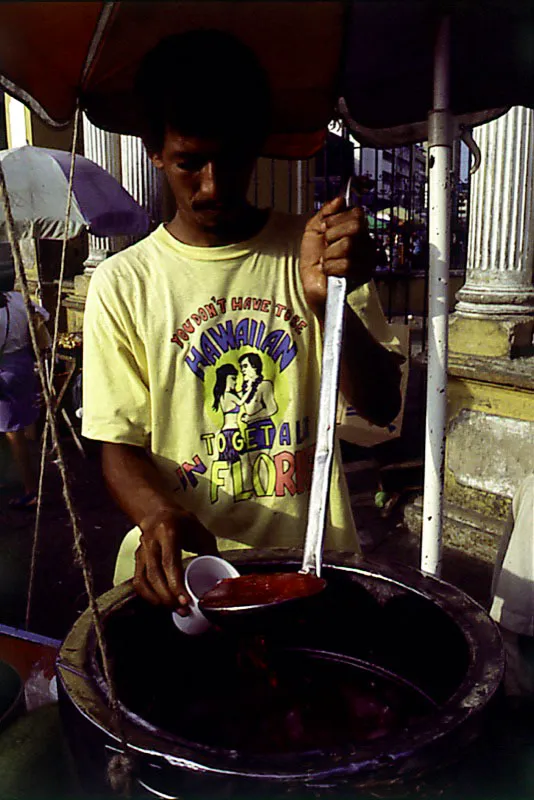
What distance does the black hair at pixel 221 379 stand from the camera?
1444mm

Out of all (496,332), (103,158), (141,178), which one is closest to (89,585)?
(496,332)

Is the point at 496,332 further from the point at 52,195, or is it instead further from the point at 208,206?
the point at 52,195

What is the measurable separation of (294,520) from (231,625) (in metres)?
0.43

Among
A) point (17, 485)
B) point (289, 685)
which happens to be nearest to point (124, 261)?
point (289, 685)

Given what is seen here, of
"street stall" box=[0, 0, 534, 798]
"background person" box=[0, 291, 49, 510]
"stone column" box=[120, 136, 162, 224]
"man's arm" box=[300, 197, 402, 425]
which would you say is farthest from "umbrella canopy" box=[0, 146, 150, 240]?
"man's arm" box=[300, 197, 402, 425]

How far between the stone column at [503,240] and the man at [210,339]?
2.79 m

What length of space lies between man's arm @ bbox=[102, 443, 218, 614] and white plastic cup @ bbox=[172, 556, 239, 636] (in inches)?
0.8

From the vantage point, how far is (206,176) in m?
1.34

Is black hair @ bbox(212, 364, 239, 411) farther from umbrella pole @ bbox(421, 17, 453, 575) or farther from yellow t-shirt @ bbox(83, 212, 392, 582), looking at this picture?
umbrella pole @ bbox(421, 17, 453, 575)

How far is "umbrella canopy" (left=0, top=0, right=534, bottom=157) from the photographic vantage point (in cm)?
107

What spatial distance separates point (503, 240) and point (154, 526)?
3461 mm

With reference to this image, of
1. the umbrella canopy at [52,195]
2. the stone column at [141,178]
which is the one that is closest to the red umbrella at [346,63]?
the umbrella canopy at [52,195]

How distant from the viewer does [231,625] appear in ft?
3.59

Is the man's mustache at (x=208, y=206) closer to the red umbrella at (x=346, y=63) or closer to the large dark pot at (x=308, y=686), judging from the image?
the red umbrella at (x=346, y=63)
